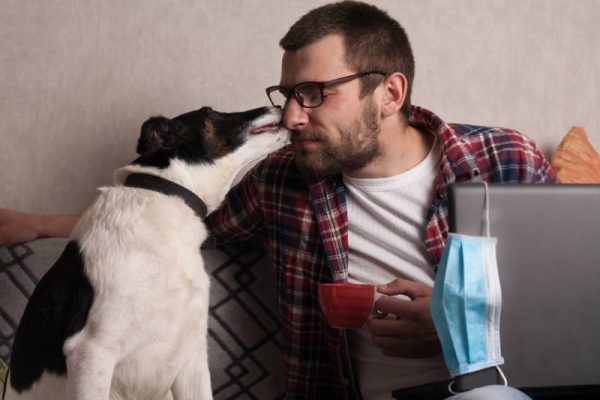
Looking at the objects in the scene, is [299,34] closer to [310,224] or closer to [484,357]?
[310,224]

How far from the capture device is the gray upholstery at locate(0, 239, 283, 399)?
1.94 m

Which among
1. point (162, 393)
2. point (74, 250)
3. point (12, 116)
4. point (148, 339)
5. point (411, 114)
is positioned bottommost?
point (162, 393)

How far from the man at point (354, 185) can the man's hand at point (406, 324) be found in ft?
0.05

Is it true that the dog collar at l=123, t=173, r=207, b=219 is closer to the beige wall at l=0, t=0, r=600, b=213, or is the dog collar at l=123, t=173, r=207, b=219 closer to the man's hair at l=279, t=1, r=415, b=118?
the man's hair at l=279, t=1, r=415, b=118

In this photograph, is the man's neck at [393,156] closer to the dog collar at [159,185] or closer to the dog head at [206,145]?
the dog head at [206,145]

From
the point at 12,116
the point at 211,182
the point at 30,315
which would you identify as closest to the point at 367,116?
the point at 211,182

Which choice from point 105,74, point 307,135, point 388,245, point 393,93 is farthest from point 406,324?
point 105,74

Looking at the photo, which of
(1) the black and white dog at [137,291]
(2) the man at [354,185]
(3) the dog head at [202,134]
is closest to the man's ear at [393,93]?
(2) the man at [354,185]

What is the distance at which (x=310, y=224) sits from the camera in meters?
1.87

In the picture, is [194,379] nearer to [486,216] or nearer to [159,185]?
[159,185]

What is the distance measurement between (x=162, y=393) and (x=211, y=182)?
53 centimetres

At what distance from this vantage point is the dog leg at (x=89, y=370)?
4.23 feet

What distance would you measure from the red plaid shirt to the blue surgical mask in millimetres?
566

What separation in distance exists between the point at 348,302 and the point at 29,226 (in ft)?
3.44
